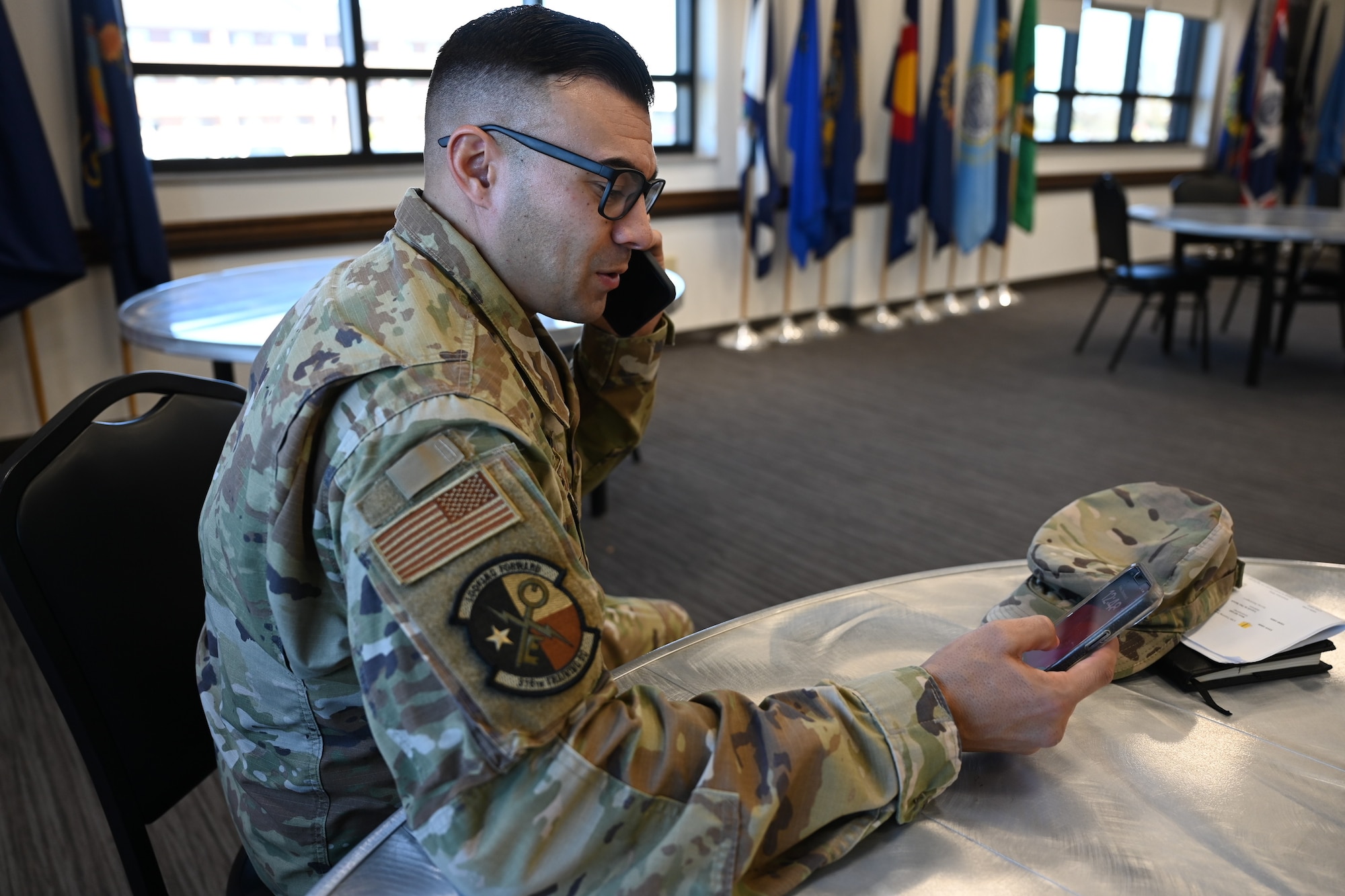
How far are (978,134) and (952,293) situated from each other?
1.01 meters

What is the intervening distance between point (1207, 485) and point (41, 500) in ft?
11.2

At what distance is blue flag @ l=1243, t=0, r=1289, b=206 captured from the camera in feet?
25.0

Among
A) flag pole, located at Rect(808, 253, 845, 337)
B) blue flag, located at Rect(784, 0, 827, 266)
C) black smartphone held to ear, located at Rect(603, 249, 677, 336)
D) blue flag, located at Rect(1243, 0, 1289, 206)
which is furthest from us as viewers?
blue flag, located at Rect(1243, 0, 1289, 206)

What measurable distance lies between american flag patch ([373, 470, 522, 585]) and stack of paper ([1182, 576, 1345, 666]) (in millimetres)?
726

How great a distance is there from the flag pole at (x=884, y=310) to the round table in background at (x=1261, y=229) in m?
1.44

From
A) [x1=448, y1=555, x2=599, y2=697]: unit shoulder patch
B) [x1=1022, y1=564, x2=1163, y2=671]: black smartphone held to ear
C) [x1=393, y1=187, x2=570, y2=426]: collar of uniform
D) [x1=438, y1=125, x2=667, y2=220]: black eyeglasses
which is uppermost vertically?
[x1=438, y1=125, x2=667, y2=220]: black eyeglasses

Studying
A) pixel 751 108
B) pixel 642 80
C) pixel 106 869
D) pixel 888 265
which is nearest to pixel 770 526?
pixel 106 869

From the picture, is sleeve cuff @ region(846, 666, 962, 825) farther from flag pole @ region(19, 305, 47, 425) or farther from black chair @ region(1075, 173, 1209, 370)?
black chair @ region(1075, 173, 1209, 370)

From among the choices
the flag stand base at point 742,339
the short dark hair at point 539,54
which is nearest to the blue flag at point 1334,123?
the flag stand base at point 742,339

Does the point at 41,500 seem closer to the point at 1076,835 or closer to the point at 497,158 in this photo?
the point at 497,158

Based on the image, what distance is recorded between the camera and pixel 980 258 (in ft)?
21.3

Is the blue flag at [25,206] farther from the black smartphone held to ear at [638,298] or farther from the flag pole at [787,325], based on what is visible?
the flag pole at [787,325]

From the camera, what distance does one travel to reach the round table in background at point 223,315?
73.0 inches

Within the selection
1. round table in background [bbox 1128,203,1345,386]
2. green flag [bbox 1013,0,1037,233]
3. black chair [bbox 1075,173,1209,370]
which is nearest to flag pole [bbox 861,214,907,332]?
green flag [bbox 1013,0,1037,233]
